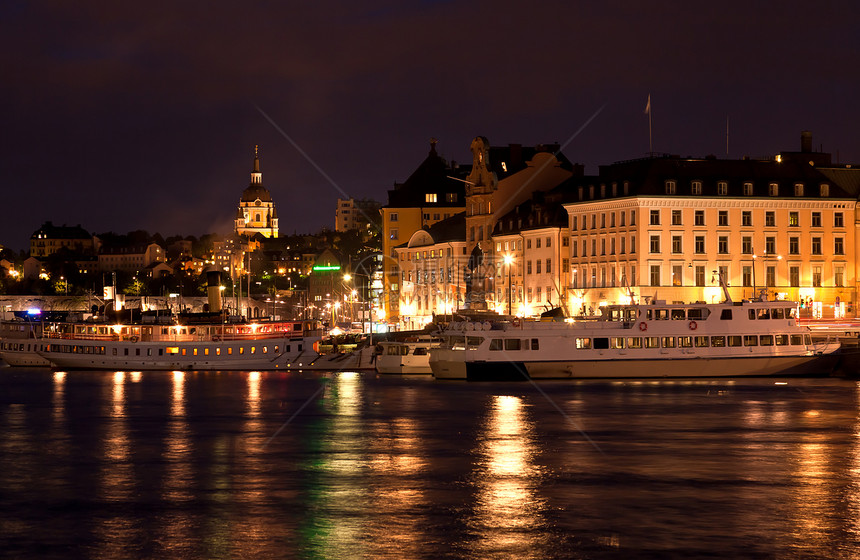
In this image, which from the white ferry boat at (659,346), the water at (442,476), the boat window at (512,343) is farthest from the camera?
the boat window at (512,343)

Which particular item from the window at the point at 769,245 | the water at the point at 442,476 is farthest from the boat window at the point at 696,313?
the window at the point at 769,245

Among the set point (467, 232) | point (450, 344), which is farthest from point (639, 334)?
point (467, 232)

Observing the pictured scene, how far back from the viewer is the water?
103 ft

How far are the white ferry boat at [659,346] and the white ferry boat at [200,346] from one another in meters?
30.9

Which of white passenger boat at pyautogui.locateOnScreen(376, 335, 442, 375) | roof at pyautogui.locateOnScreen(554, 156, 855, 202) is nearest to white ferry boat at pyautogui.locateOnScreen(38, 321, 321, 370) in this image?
white passenger boat at pyautogui.locateOnScreen(376, 335, 442, 375)

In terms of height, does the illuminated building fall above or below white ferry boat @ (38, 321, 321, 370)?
above

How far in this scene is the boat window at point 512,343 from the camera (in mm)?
80125

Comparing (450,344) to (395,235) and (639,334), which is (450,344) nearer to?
(639,334)

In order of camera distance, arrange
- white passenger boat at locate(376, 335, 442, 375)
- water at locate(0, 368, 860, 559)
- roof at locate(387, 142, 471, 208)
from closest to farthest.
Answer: water at locate(0, 368, 860, 559) → white passenger boat at locate(376, 335, 442, 375) → roof at locate(387, 142, 471, 208)

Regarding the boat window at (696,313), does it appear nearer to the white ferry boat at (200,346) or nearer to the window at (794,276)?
the window at (794,276)

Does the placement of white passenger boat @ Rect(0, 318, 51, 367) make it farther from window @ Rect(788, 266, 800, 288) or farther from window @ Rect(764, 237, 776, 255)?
window @ Rect(788, 266, 800, 288)

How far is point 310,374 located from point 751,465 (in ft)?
198

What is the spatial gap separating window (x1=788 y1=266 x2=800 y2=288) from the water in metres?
38.9

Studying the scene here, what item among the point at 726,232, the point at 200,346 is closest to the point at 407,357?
the point at 200,346
